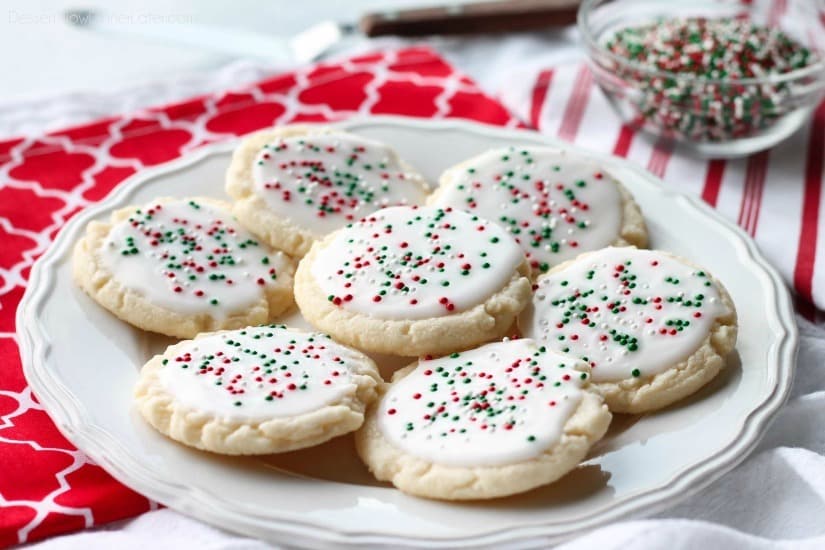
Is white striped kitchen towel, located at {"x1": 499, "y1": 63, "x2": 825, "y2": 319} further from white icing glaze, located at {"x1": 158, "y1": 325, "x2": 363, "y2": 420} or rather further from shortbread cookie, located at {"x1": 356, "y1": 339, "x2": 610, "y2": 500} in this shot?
white icing glaze, located at {"x1": 158, "y1": 325, "x2": 363, "y2": 420}

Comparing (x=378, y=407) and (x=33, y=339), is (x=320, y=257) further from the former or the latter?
(x=33, y=339)

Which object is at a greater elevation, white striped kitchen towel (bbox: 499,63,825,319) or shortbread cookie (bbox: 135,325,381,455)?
shortbread cookie (bbox: 135,325,381,455)

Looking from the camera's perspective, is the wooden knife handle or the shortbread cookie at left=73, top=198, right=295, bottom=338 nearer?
the shortbread cookie at left=73, top=198, right=295, bottom=338

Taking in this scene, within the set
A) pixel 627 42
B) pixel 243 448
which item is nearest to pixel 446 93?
pixel 627 42

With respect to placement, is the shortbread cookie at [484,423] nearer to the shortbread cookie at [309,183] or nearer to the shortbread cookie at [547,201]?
the shortbread cookie at [547,201]

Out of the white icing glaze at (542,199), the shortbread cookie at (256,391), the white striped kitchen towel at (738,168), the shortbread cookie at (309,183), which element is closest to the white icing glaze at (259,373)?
the shortbread cookie at (256,391)

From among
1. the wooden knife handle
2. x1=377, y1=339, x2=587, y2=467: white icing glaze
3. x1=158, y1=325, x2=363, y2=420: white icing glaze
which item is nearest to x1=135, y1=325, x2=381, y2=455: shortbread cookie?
x1=158, y1=325, x2=363, y2=420: white icing glaze

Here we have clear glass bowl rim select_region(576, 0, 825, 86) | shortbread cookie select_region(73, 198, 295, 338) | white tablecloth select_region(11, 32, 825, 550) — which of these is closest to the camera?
white tablecloth select_region(11, 32, 825, 550)

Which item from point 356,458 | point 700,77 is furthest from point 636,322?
point 700,77
